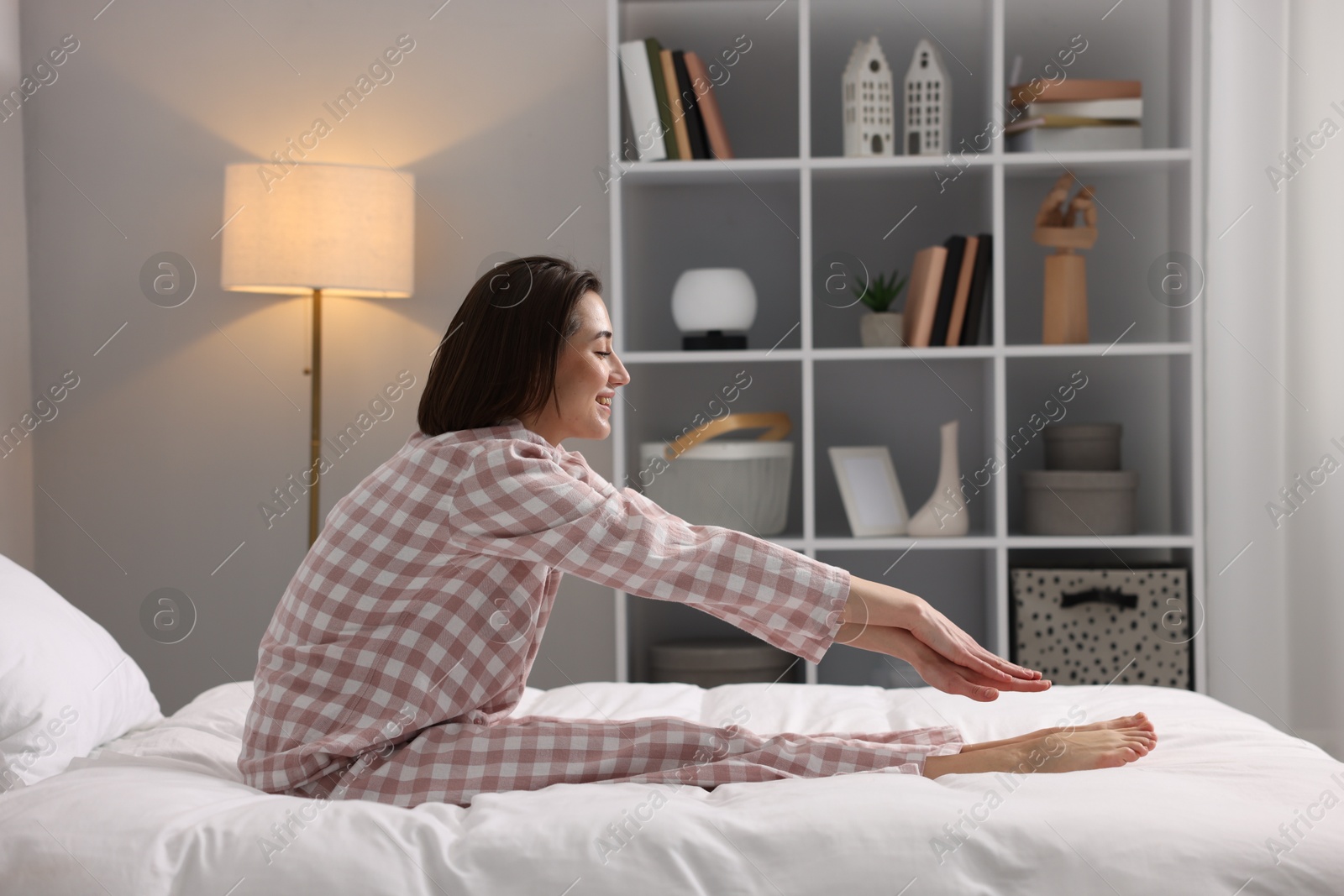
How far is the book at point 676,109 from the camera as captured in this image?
7.77 ft

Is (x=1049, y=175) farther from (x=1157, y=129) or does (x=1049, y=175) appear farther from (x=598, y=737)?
(x=598, y=737)

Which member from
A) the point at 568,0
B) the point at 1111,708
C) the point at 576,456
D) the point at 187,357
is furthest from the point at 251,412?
the point at 1111,708

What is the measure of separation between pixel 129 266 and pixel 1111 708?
2.39m

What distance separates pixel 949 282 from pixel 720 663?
0.93 meters

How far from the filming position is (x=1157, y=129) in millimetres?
2557

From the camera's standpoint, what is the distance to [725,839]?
3.10ft

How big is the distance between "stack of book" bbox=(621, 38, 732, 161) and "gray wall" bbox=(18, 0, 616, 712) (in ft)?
0.96

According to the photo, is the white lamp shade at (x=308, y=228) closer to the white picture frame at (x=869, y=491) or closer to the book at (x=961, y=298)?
the white picture frame at (x=869, y=491)

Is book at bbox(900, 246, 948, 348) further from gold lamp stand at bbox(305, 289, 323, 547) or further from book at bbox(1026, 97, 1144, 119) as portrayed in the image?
gold lamp stand at bbox(305, 289, 323, 547)

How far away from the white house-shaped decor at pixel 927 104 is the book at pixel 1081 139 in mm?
185

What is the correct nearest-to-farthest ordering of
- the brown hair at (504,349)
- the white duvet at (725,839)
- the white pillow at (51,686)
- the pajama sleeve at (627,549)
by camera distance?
the white duvet at (725,839), the pajama sleeve at (627,549), the brown hair at (504,349), the white pillow at (51,686)

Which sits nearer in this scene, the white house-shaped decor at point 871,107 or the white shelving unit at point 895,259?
the white house-shaped decor at point 871,107

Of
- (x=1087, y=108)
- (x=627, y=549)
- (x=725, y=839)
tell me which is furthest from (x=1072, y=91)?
(x=725, y=839)

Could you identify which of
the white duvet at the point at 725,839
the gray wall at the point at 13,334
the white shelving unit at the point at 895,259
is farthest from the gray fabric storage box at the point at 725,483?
the gray wall at the point at 13,334
